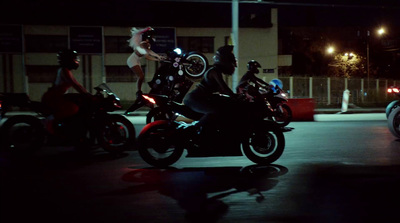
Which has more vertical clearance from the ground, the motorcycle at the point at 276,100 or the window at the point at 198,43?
the window at the point at 198,43

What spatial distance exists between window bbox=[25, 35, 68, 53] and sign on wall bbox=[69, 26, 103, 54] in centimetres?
568

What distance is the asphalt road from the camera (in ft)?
15.8

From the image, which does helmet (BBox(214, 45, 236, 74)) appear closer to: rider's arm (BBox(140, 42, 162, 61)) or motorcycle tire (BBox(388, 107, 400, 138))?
rider's arm (BBox(140, 42, 162, 61))

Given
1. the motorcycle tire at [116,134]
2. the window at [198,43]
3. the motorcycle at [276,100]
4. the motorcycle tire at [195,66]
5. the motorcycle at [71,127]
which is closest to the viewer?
the motorcycle at [71,127]

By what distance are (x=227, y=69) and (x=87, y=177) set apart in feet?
8.56

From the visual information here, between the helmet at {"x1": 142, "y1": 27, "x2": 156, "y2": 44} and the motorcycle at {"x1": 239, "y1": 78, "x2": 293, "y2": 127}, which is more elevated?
the helmet at {"x1": 142, "y1": 27, "x2": 156, "y2": 44}

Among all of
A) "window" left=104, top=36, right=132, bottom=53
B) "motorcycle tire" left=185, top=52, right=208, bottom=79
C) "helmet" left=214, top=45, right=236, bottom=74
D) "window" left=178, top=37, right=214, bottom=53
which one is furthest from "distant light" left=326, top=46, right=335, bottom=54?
"helmet" left=214, top=45, right=236, bottom=74

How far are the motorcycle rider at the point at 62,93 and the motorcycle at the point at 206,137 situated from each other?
5.82ft

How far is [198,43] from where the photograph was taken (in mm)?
Answer: 39750

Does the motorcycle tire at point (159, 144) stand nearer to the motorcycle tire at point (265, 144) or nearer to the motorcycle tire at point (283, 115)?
the motorcycle tire at point (265, 144)

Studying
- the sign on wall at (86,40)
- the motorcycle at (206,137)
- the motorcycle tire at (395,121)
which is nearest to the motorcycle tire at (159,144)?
the motorcycle at (206,137)

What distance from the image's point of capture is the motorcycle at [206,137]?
22.6 feet

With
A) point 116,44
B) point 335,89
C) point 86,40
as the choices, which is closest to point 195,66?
point 335,89

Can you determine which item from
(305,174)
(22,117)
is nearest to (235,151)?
(305,174)
